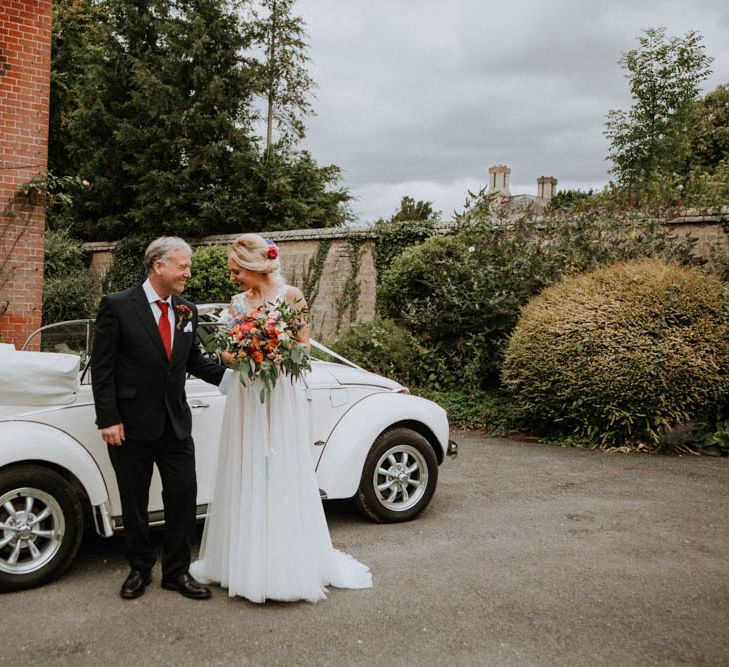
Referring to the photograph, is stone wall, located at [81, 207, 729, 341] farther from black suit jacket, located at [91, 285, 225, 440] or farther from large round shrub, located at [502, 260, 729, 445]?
black suit jacket, located at [91, 285, 225, 440]

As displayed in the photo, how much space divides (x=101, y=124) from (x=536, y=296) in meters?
18.7

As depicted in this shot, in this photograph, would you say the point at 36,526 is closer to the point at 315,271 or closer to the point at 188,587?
the point at 188,587

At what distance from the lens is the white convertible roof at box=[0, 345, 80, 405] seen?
12.5 feet

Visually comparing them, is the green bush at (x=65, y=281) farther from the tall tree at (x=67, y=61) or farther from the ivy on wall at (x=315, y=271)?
the ivy on wall at (x=315, y=271)

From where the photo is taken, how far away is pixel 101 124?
23.2 meters

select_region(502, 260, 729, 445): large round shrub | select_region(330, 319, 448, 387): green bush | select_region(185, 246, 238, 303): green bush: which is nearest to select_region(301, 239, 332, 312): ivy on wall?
select_region(185, 246, 238, 303): green bush

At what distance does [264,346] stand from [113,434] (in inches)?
36.7

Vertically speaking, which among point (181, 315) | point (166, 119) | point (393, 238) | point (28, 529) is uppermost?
point (166, 119)

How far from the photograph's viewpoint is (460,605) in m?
3.80

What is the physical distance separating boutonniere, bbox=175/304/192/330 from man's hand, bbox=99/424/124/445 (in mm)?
655

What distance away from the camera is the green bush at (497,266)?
995 centimetres

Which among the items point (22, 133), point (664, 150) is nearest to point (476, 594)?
point (22, 133)

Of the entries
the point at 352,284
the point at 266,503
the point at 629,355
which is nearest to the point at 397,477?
the point at 266,503

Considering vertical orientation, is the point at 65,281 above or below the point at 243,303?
above
